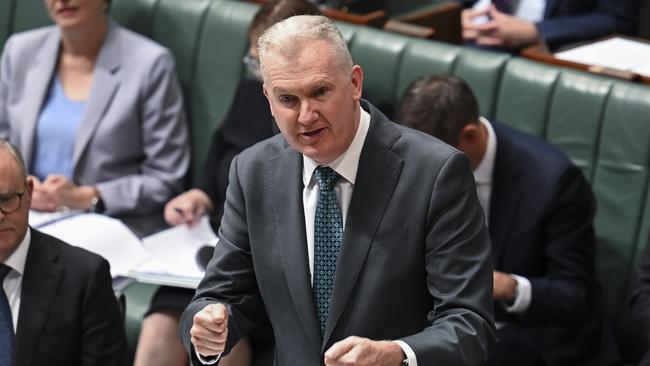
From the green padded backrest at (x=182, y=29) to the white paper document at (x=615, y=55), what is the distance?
117 cm

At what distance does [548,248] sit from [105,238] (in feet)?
4.08

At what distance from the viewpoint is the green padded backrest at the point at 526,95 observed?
3.37 metres

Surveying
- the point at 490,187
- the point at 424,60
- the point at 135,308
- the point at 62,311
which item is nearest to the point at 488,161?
the point at 490,187

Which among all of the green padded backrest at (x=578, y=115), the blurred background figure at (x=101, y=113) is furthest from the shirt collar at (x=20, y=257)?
the green padded backrest at (x=578, y=115)

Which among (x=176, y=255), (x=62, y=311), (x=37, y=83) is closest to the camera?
(x=62, y=311)

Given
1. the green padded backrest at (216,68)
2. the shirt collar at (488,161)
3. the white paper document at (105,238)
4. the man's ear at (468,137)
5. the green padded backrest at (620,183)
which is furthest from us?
the green padded backrest at (216,68)

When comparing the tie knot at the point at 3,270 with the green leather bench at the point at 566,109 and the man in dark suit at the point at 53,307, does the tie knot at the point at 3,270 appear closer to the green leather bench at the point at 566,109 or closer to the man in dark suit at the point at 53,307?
the man in dark suit at the point at 53,307

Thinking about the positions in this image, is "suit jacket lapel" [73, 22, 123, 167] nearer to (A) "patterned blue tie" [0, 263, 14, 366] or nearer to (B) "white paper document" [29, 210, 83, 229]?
(B) "white paper document" [29, 210, 83, 229]

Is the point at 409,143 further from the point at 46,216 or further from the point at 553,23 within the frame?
the point at 553,23

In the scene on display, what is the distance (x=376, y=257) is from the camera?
2072mm

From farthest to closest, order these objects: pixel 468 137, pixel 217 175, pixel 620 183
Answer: pixel 217 175 < pixel 620 183 < pixel 468 137

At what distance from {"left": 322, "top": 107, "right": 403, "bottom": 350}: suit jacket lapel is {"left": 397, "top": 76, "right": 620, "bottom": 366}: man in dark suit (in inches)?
33.5

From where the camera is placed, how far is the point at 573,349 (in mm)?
3135

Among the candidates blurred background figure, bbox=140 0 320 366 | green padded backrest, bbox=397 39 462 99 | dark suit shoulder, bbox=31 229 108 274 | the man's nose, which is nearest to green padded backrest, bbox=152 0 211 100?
blurred background figure, bbox=140 0 320 366
